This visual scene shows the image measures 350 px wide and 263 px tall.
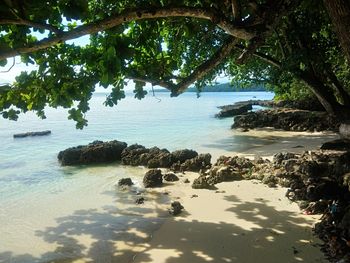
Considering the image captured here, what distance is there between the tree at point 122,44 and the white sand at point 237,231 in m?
2.89

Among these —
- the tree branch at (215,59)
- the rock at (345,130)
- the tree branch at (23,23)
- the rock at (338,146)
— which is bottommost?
the rock at (338,146)

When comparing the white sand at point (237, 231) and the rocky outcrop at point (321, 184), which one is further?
the white sand at point (237, 231)

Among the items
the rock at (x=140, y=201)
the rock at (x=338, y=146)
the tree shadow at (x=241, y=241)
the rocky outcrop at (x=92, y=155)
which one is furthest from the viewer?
the rocky outcrop at (x=92, y=155)

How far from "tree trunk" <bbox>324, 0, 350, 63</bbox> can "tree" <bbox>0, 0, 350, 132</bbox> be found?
61 millimetres

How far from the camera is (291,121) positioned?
26.9m

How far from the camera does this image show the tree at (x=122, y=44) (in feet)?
15.3

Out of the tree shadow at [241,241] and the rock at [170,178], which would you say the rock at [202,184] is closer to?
the rock at [170,178]

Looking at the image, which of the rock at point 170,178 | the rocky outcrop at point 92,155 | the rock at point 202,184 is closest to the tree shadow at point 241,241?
the rock at point 202,184

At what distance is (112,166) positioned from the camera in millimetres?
17234

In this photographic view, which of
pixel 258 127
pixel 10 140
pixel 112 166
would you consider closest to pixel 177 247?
pixel 112 166

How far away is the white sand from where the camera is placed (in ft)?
20.6

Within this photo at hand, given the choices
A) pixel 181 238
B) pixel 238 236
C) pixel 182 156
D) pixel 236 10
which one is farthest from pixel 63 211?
pixel 236 10

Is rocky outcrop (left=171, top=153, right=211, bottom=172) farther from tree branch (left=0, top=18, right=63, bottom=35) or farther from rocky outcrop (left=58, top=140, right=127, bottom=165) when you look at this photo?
tree branch (left=0, top=18, right=63, bottom=35)

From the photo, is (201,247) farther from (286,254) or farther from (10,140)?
(10,140)
